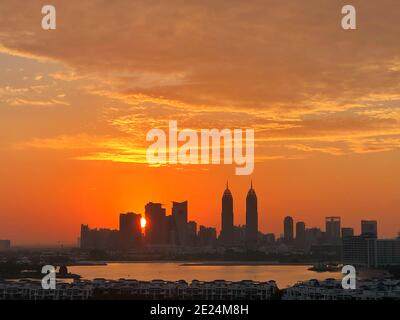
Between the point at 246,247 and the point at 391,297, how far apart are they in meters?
42.5

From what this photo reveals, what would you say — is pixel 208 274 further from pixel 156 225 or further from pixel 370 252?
pixel 156 225

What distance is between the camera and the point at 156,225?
200 feet

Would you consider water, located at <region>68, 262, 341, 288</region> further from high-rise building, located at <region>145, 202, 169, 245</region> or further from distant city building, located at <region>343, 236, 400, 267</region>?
high-rise building, located at <region>145, 202, 169, 245</region>

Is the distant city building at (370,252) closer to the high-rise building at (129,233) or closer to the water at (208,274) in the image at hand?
the water at (208,274)

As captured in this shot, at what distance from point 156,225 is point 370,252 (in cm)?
2683

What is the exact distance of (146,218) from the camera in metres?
59.1

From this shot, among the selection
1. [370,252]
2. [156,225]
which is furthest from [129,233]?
[370,252]

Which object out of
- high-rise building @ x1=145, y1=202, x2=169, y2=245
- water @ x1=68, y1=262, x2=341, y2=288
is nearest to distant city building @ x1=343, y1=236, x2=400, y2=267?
water @ x1=68, y1=262, x2=341, y2=288

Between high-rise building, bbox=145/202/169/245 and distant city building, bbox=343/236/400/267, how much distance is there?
22.0m

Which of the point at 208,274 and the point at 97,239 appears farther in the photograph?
the point at 97,239
